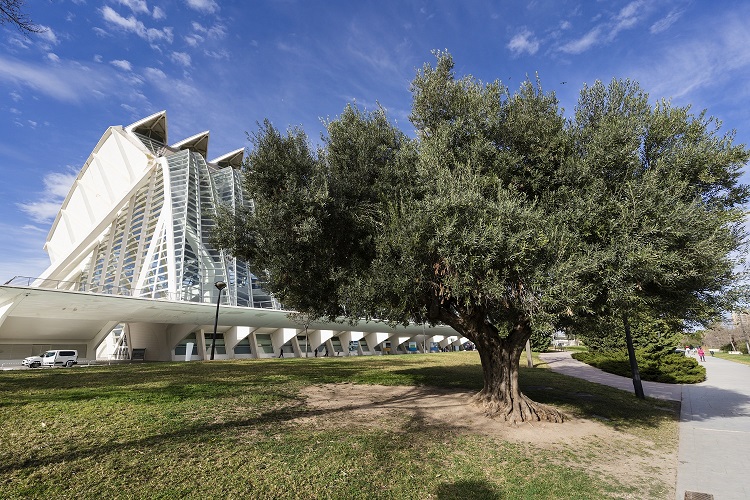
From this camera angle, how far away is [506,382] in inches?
520

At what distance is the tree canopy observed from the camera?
10.0 meters

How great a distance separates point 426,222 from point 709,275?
8472mm

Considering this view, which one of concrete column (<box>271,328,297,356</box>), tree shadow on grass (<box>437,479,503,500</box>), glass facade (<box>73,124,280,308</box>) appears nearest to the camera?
tree shadow on grass (<box>437,479,503,500</box>)

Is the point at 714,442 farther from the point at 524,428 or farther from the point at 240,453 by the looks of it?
the point at 240,453

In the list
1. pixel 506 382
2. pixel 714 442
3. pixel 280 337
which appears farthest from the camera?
pixel 280 337

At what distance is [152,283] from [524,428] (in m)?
45.8

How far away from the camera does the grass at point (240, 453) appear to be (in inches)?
236

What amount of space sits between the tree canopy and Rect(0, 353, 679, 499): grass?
3.43m

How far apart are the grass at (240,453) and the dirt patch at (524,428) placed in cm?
20

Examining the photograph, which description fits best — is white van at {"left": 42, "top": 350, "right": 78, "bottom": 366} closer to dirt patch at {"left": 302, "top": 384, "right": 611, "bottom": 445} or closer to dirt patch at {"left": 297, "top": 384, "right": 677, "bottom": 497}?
dirt patch at {"left": 302, "top": 384, "right": 611, "bottom": 445}

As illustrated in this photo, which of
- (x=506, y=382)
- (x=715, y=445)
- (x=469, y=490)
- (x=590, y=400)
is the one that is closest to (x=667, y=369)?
(x=590, y=400)

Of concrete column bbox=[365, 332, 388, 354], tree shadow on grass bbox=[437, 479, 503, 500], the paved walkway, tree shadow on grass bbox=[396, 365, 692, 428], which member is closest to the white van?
tree shadow on grass bbox=[396, 365, 692, 428]

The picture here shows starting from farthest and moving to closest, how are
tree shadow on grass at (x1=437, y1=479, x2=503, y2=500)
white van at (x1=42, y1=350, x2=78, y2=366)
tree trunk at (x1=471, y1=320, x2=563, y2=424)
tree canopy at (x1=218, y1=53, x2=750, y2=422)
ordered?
white van at (x1=42, y1=350, x2=78, y2=366), tree trunk at (x1=471, y1=320, x2=563, y2=424), tree canopy at (x1=218, y1=53, x2=750, y2=422), tree shadow on grass at (x1=437, y1=479, x2=503, y2=500)

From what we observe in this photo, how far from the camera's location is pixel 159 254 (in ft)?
156
